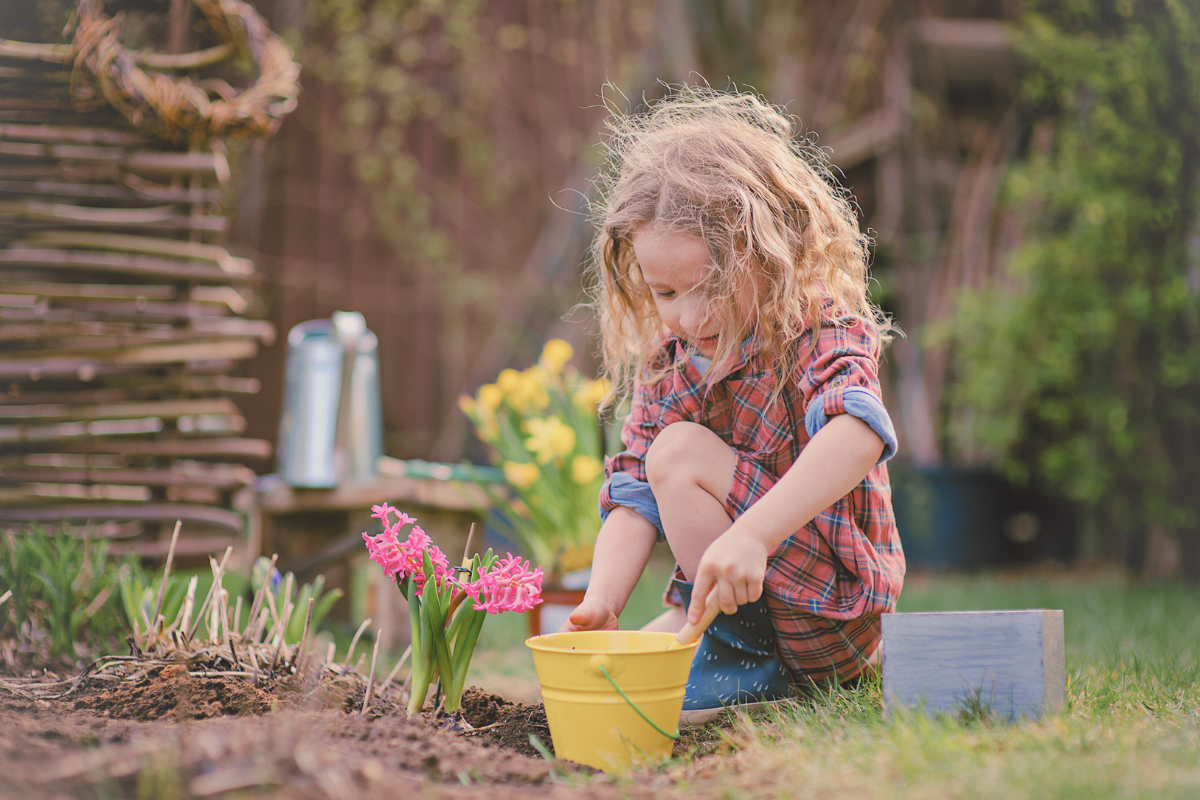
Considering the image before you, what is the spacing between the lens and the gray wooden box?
3.67 feet

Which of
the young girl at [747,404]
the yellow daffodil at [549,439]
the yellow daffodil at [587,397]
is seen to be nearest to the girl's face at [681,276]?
the young girl at [747,404]

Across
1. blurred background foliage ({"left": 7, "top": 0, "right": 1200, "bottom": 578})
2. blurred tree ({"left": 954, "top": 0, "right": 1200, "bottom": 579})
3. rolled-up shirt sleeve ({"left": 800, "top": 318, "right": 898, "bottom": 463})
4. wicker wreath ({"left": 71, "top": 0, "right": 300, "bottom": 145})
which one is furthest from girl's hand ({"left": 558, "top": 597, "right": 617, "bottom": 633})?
blurred tree ({"left": 954, "top": 0, "right": 1200, "bottom": 579})

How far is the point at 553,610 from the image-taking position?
202cm

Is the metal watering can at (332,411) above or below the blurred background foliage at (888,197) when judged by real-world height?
below

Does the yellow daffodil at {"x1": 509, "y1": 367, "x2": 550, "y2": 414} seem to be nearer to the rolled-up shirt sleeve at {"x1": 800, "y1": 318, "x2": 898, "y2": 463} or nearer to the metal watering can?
the metal watering can

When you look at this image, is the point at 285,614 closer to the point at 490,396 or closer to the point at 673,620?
the point at 673,620

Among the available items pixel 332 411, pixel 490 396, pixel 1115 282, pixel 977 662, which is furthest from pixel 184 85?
pixel 1115 282

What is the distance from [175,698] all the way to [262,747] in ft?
1.35

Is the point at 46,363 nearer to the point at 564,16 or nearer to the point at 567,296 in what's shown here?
the point at 567,296

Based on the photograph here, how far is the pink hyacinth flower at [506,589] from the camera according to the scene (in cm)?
124

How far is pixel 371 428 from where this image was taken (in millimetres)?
2283

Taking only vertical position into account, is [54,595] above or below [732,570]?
below

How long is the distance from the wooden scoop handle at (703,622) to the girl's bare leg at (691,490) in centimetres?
18

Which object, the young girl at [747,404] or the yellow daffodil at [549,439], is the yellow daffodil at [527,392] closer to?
the yellow daffodil at [549,439]
